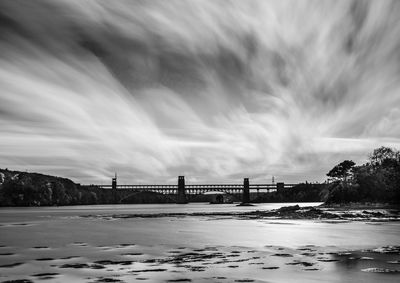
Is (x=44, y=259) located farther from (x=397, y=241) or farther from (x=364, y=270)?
(x=397, y=241)

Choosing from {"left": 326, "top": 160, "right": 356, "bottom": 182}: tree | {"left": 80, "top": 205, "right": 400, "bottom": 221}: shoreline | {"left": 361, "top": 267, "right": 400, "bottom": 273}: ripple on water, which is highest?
{"left": 326, "top": 160, "right": 356, "bottom": 182}: tree

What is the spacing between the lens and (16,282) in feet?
61.5

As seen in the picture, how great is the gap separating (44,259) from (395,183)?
105m

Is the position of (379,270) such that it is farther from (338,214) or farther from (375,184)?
(375,184)

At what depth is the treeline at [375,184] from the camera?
118688 mm

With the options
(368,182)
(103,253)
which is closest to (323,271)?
(103,253)

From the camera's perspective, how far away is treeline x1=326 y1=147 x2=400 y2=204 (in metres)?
119

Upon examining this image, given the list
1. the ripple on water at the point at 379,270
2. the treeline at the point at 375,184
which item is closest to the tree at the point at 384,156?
the treeline at the point at 375,184

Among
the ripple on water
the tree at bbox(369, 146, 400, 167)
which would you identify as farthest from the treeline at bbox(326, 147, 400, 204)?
the ripple on water

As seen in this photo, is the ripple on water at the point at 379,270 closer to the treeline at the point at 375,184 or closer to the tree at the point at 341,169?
the treeline at the point at 375,184

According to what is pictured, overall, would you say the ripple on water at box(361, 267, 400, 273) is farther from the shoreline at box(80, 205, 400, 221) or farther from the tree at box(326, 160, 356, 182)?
the tree at box(326, 160, 356, 182)

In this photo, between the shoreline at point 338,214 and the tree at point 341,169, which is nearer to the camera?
the shoreline at point 338,214

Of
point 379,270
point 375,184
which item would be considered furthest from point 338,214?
point 379,270

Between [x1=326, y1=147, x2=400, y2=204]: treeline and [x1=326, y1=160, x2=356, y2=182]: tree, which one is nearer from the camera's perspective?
[x1=326, y1=147, x2=400, y2=204]: treeline
